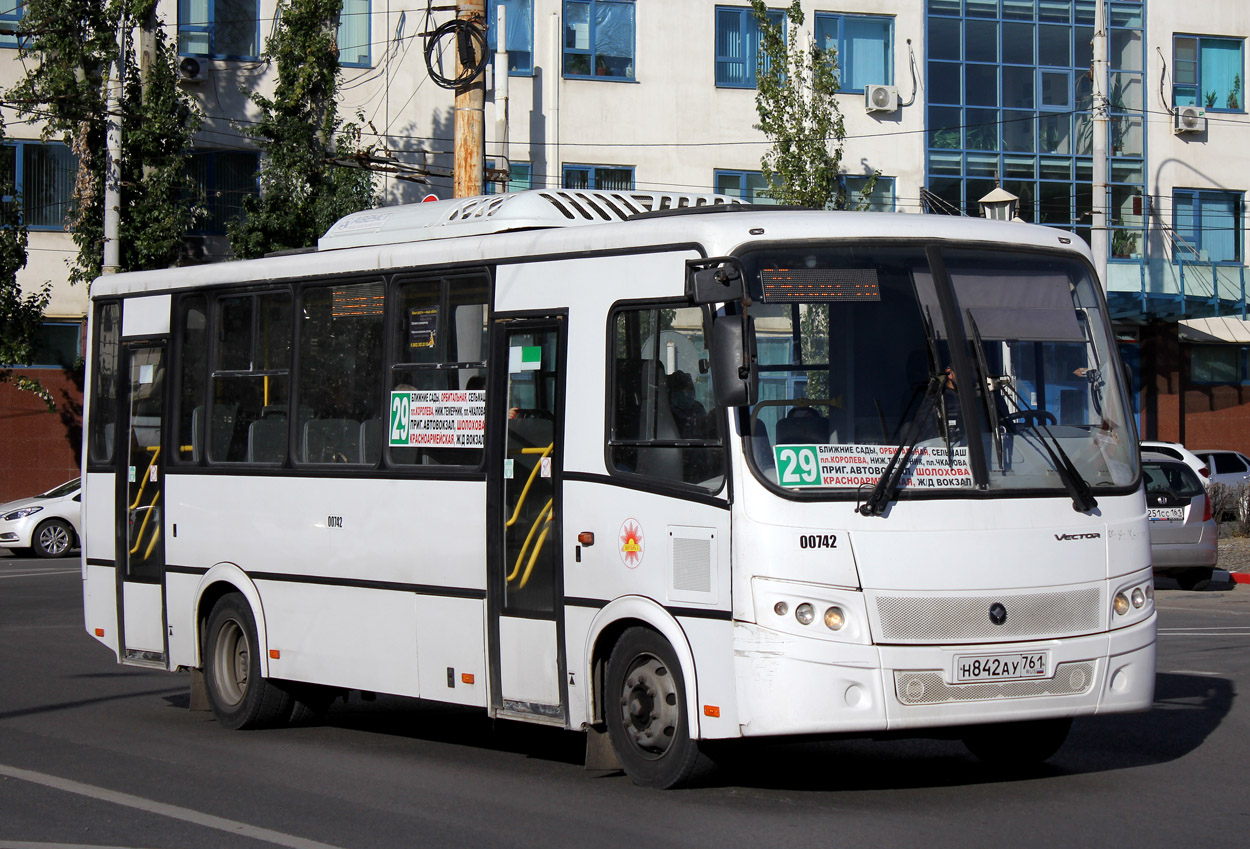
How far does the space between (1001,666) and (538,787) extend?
251 centimetres

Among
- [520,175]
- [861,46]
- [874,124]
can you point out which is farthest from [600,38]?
[874,124]

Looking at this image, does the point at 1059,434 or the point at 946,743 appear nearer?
the point at 1059,434

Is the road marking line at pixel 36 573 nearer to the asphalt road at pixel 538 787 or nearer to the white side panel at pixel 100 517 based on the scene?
the asphalt road at pixel 538 787

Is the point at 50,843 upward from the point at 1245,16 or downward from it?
downward

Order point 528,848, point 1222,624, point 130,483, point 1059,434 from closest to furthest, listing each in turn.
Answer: point 528,848 < point 1059,434 < point 130,483 < point 1222,624

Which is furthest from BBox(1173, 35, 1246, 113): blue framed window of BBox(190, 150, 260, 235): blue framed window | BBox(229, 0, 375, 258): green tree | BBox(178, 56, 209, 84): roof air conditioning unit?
BBox(178, 56, 209, 84): roof air conditioning unit

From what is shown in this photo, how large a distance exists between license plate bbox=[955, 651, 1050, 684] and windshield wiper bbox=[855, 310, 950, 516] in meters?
0.82

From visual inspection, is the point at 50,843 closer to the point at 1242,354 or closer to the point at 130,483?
the point at 130,483

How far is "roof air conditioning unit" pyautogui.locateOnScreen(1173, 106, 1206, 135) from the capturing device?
3916cm

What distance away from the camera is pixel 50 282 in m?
33.3

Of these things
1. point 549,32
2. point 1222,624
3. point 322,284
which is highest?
point 549,32

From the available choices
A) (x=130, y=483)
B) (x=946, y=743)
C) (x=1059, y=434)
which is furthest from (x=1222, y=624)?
(x=130, y=483)

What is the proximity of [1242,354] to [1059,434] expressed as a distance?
3532 centimetres

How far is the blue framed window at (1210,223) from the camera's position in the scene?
3972cm
